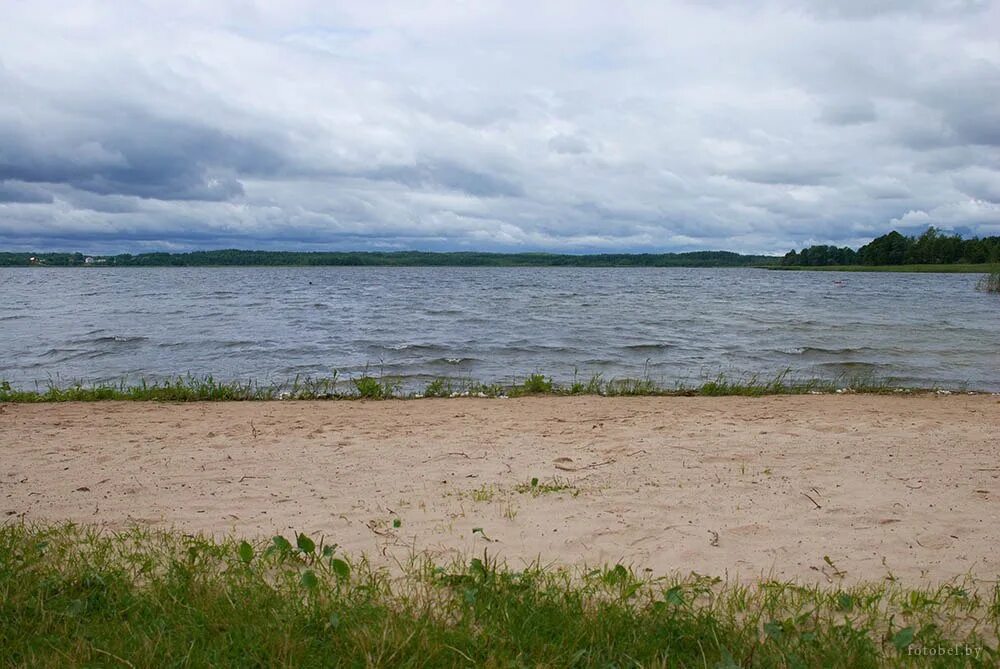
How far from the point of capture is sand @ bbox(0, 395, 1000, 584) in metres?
4.65

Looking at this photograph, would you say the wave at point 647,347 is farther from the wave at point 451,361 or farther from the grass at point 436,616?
the grass at point 436,616

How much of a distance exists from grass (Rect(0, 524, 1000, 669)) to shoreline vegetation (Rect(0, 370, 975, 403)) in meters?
7.66

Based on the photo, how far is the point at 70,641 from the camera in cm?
324

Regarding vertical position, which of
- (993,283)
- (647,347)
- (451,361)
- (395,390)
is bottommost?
(395,390)

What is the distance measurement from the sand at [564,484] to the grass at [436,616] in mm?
421

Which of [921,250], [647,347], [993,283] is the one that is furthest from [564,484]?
[921,250]

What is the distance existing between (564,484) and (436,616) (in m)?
2.71

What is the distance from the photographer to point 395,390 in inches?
507

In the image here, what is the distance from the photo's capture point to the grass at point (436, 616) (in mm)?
3166

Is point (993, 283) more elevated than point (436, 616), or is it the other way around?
point (993, 283)

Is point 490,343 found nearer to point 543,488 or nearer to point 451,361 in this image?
point 451,361

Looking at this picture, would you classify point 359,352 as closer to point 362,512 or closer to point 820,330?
point 362,512

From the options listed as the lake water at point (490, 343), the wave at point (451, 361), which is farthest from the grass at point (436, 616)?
the wave at point (451, 361)

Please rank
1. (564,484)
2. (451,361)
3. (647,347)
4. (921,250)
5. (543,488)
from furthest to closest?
(921,250) < (647,347) < (451,361) < (564,484) < (543,488)
